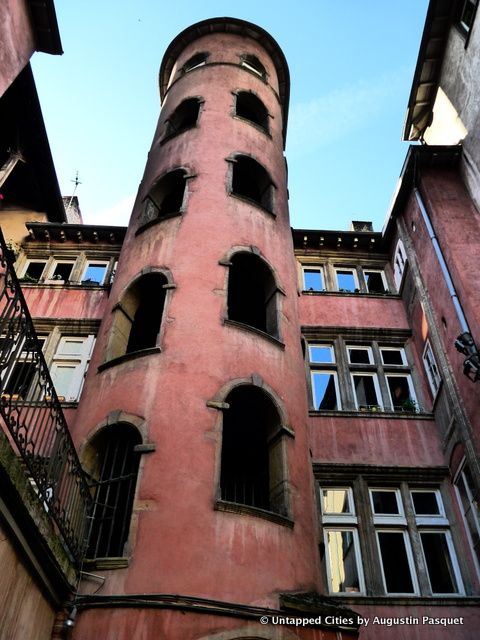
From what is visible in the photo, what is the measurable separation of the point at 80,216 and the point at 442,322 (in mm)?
19152

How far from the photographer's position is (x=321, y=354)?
15133 mm

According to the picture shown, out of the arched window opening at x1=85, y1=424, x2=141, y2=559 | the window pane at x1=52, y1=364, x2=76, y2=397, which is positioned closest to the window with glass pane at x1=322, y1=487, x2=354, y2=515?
the arched window opening at x1=85, y1=424, x2=141, y2=559

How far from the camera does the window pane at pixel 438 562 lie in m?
10.8

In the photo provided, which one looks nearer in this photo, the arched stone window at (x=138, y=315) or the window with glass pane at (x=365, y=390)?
the arched stone window at (x=138, y=315)

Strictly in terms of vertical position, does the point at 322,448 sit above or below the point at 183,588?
above

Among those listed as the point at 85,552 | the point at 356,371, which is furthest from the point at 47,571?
the point at 356,371

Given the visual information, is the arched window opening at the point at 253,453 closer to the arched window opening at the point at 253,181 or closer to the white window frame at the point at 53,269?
the arched window opening at the point at 253,181

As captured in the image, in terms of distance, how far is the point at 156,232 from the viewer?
1323 centimetres

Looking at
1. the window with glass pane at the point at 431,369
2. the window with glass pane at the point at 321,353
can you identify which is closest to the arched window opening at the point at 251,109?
the window with glass pane at the point at 321,353

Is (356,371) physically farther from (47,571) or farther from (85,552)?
(47,571)

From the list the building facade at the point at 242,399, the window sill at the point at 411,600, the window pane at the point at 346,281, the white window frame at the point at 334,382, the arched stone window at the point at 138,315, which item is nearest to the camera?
the building facade at the point at 242,399

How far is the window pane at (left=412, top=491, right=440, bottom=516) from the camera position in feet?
39.2

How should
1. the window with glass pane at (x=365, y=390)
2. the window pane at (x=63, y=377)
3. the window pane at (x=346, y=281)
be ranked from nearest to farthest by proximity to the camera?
1. the window pane at (x=63, y=377)
2. the window with glass pane at (x=365, y=390)
3. the window pane at (x=346, y=281)

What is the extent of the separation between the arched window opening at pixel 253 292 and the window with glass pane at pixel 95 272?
179 inches
